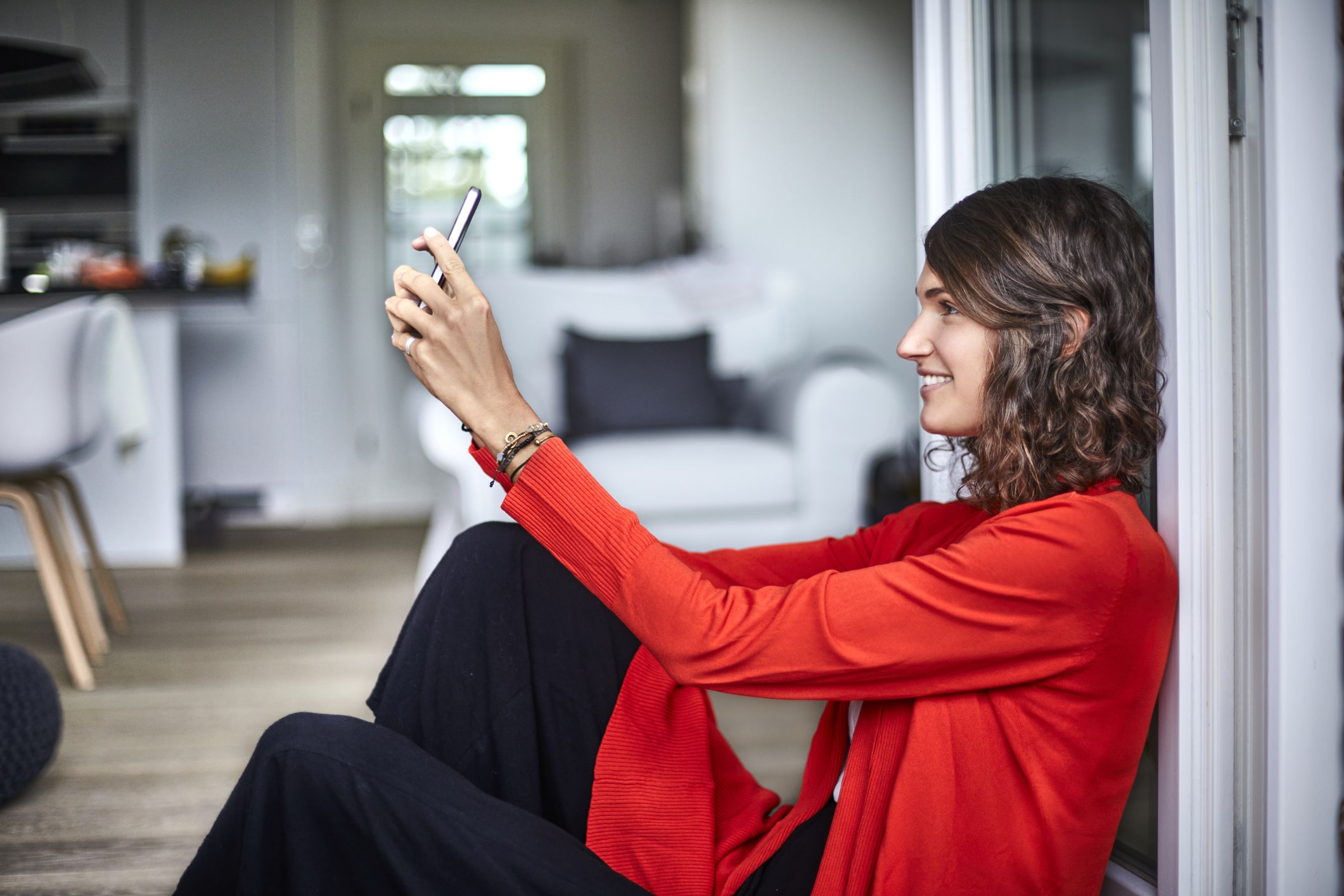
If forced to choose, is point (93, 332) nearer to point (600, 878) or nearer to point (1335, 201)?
point (600, 878)

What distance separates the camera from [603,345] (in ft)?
9.37

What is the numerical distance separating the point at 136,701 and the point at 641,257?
11.9 ft

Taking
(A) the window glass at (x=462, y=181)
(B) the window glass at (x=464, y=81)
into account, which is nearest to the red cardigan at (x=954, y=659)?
(A) the window glass at (x=462, y=181)

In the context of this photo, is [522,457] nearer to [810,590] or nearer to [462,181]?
[810,590]

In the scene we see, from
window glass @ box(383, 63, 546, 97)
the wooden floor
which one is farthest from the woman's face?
window glass @ box(383, 63, 546, 97)

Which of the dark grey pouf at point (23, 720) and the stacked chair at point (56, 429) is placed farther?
the stacked chair at point (56, 429)

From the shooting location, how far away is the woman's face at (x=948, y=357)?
885 millimetres

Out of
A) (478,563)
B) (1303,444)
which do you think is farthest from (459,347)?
(1303,444)

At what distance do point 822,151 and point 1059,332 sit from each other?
3431 mm

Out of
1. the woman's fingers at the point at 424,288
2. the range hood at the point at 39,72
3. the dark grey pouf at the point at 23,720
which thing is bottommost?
the dark grey pouf at the point at 23,720

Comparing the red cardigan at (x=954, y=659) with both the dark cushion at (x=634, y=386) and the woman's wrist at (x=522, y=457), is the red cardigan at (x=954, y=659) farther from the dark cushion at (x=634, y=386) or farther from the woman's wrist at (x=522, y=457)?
the dark cushion at (x=634, y=386)

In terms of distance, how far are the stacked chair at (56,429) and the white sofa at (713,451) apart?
0.73 m

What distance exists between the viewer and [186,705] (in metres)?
2.05

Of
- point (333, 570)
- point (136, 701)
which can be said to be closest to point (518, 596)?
point (136, 701)
